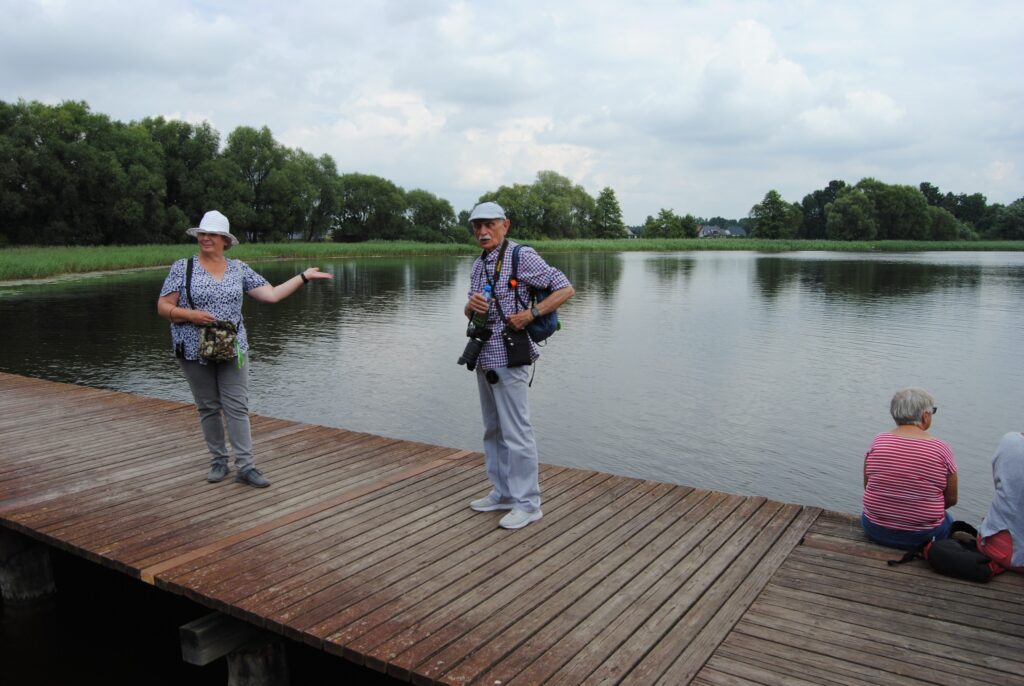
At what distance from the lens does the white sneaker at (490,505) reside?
5.05 metres

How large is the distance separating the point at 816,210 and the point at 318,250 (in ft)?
303

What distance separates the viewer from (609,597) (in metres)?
3.83

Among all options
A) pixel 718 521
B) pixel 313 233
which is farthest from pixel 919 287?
pixel 313 233

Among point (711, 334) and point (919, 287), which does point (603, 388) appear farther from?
point (919, 287)

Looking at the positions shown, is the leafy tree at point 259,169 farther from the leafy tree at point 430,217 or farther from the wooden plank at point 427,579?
the wooden plank at point 427,579

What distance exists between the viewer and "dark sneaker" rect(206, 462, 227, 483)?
566cm

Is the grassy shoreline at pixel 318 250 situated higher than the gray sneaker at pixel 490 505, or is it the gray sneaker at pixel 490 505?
the grassy shoreline at pixel 318 250

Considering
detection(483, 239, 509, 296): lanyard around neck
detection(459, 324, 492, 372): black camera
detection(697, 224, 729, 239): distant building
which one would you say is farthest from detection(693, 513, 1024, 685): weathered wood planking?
detection(697, 224, 729, 239): distant building

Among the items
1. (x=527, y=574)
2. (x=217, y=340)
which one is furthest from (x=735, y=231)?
(x=527, y=574)

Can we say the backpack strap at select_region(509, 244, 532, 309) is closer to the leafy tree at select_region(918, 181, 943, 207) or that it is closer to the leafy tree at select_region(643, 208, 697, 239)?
the leafy tree at select_region(643, 208, 697, 239)

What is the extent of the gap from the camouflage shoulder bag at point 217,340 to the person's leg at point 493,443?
1.71 m

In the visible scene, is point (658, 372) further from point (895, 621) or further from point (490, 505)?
point (895, 621)

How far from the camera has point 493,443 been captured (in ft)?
16.1

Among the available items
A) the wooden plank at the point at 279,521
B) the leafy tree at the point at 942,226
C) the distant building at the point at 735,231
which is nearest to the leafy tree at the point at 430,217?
the leafy tree at the point at 942,226
